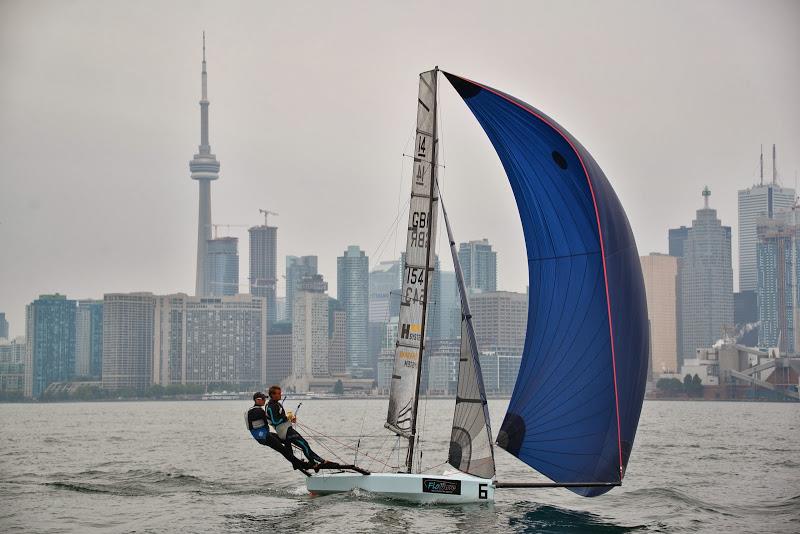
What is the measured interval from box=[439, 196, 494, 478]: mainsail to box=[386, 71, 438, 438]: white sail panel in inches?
16.4

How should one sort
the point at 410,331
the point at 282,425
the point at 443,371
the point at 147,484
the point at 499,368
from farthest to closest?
the point at 499,368
the point at 443,371
the point at 147,484
the point at 282,425
the point at 410,331

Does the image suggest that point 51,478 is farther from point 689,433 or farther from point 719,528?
point 689,433

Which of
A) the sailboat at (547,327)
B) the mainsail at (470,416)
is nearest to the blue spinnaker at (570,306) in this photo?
the sailboat at (547,327)

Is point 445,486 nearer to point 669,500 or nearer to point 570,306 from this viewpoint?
point 570,306

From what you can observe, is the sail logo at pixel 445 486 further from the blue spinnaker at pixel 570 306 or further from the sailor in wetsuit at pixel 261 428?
the sailor in wetsuit at pixel 261 428

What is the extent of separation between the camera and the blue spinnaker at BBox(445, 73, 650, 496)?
18.7 metres

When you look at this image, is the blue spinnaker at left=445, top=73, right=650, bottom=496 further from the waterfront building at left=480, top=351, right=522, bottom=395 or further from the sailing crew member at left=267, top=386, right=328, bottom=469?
the waterfront building at left=480, top=351, right=522, bottom=395

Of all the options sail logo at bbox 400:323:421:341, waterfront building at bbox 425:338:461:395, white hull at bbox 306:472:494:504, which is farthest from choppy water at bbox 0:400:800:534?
waterfront building at bbox 425:338:461:395

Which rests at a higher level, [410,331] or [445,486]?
[410,331]

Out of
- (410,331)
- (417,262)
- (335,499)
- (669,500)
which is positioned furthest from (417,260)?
(669,500)

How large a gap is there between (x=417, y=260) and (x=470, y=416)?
8.76 ft

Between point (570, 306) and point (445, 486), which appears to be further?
A: point (445, 486)

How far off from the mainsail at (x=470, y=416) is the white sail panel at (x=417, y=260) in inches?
16.4

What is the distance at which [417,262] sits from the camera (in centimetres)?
2031
